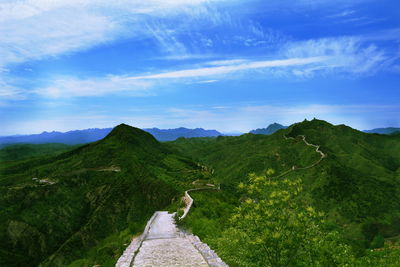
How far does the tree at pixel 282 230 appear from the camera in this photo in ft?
51.9

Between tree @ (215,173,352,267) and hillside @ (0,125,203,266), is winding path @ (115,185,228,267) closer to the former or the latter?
tree @ (215,173,352,267)

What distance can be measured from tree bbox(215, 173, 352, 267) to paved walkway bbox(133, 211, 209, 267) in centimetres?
445

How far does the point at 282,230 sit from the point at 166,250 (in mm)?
11193

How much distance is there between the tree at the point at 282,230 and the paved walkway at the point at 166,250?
14.6ft

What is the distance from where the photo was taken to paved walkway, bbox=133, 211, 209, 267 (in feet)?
67.4

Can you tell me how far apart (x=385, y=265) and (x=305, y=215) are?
9017mm

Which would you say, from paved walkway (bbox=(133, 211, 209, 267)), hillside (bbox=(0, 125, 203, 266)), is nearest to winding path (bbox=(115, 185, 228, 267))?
paved walkway (bbox=(133, 211, 209, 267))

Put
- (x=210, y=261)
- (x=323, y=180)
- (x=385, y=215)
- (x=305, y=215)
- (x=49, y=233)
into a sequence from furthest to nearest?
(x=323, y=180), (x=385, y=215), (x=49, y=233), (x=210, y=261), (x=305, y=215)

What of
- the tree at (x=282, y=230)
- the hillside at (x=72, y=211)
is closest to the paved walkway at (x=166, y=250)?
the tree at (x=282, y=230)

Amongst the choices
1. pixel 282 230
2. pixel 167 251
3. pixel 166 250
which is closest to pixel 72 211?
pixel 166 250

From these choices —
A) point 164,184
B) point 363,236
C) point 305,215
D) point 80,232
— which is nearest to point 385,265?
point 305,215

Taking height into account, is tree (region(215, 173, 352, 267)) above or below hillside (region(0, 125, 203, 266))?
above

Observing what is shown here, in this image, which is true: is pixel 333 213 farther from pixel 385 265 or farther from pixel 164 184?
pixel 385 265

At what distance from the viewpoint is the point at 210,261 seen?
19.8m
